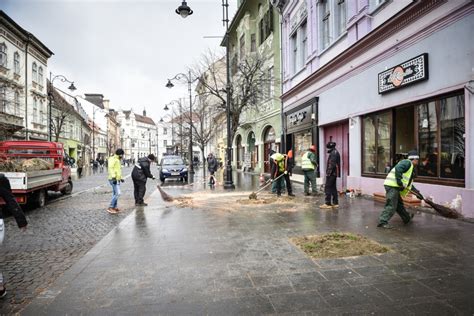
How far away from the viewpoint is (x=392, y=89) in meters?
9.77

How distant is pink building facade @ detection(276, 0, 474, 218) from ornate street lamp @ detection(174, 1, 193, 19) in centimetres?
561

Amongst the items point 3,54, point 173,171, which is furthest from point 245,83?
point 3,54

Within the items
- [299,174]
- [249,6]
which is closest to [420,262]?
[299,174]

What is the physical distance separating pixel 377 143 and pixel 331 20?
573 centimetres

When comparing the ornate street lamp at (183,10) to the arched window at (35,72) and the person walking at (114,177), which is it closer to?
the person walking at (114,177)

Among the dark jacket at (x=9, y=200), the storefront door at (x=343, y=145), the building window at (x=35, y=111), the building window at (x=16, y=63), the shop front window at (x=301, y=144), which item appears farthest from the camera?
the building window at (x=35, y=111)

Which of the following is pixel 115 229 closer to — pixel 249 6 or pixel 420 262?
pixel 420 262

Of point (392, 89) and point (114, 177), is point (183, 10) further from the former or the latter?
point (392, 89)

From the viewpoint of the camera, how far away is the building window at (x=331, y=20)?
43.1 feet

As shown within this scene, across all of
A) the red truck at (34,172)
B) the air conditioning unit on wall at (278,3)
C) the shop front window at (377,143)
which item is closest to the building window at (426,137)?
the shop front window at (377,143)

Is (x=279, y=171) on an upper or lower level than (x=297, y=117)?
lower

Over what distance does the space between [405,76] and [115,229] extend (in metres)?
8.24

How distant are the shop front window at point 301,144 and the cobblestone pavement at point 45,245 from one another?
9.57 m

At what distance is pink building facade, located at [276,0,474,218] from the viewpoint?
24.6 feet
